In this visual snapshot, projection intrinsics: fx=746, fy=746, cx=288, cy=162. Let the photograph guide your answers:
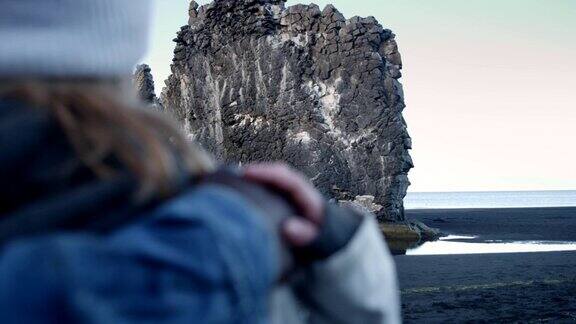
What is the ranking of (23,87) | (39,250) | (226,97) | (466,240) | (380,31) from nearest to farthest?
(39,250) → (23,87) → (466,240) → (380,31) → (226,97)

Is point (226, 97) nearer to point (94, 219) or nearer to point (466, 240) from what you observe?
point (466, 240)

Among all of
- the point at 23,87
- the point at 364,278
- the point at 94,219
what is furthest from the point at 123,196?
the point at 364,278

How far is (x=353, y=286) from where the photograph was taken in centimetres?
114

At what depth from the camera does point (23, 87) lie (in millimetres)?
957

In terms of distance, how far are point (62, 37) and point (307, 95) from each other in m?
41.4

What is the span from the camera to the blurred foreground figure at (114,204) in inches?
33.3

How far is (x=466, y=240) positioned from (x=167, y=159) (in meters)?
31.9

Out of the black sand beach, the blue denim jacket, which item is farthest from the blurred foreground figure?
the black sand beach

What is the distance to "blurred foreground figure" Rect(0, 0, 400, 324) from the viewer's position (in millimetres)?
845

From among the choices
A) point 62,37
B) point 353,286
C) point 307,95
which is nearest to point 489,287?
point 353,286

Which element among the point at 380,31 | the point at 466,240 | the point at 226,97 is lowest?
the point at 466,240

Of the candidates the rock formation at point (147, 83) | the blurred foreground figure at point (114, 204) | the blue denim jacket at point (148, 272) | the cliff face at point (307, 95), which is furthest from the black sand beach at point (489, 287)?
the rock formation at point (147, 83)

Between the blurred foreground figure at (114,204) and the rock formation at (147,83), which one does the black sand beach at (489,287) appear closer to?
the blurred foreground figure at (114,204)

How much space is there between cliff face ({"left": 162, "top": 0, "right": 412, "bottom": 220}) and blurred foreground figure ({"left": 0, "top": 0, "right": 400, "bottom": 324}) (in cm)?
3829
